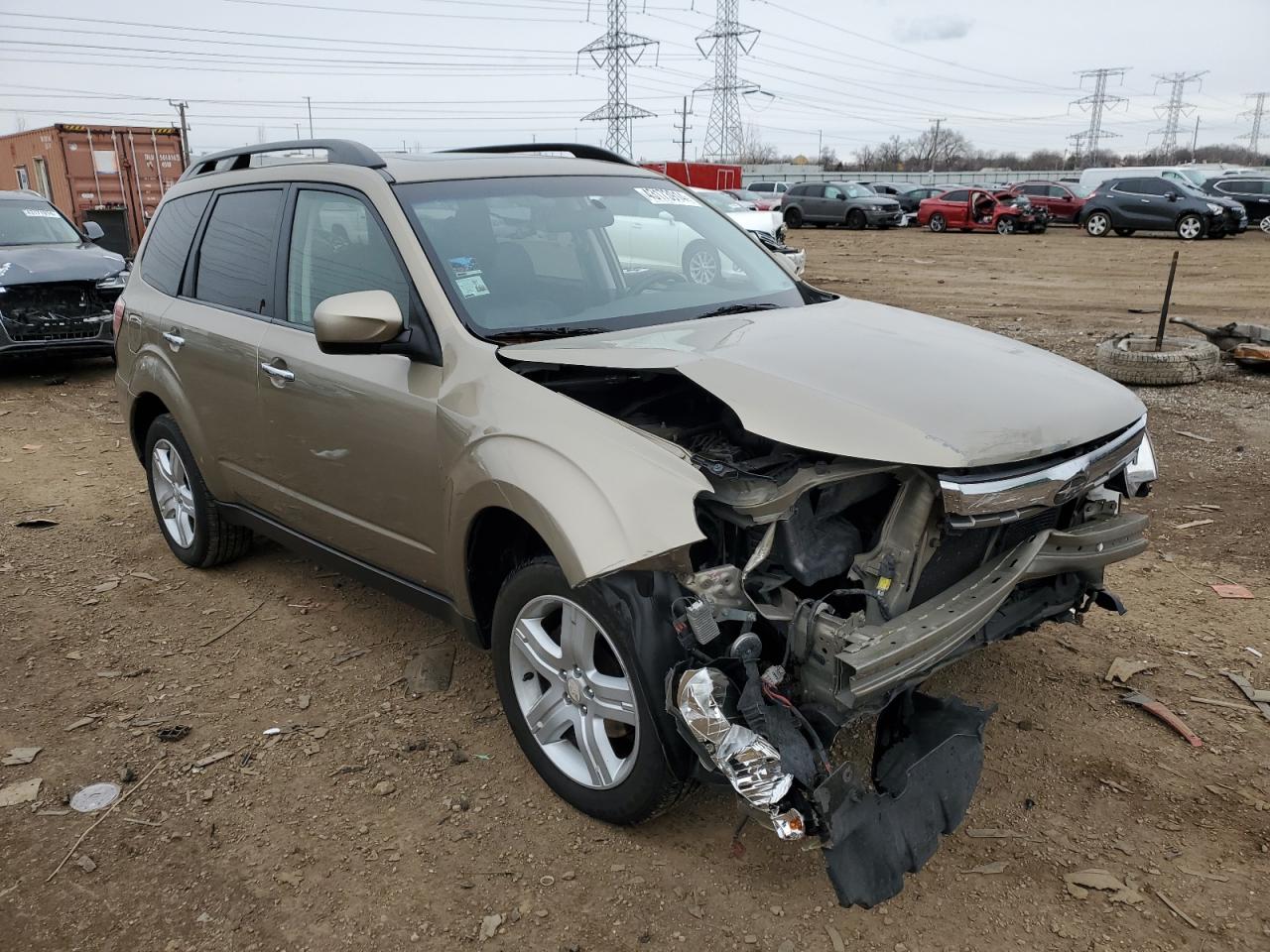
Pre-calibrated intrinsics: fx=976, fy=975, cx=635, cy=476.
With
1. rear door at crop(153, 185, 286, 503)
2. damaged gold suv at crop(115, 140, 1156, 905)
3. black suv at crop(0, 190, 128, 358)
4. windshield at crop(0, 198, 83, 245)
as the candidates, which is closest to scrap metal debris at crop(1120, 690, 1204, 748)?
damaged gold suv at crop(115, 140, 1156, 905)

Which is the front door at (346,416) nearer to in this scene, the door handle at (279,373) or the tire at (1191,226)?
the door handle at (279,373)

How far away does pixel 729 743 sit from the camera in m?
2.37

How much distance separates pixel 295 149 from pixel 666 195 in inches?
61.5

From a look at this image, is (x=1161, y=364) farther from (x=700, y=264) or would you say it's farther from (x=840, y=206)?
(x=840, y=206)

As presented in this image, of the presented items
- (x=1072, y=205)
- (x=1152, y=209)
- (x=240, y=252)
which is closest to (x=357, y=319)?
(x=240, y=252)

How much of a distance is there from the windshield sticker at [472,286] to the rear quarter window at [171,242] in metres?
1.95

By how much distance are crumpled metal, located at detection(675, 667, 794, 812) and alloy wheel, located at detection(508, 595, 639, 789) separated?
27cm

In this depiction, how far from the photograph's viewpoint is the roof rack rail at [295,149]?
3.69m

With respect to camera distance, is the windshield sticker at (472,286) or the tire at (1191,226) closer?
the windshield sticker at (472,286)

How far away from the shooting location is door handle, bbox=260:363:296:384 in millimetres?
3689

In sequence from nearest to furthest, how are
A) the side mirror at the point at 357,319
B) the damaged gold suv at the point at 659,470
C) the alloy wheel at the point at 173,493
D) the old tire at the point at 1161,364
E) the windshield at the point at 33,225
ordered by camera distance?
the damaged gold suv at the point at 659,470, the side mirror at the point at 357,319, the alloy wheel at the point at 173,493, the old tire at the point at 1161,364, the windshield at the point at 33,225

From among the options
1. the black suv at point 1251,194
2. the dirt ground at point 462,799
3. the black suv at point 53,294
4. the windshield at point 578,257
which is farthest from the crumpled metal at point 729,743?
the black suv at point 1251,194

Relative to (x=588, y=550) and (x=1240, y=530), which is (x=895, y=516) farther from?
(x=1240, y=530)

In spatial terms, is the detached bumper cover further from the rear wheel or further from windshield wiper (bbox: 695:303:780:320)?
the rear wheel
